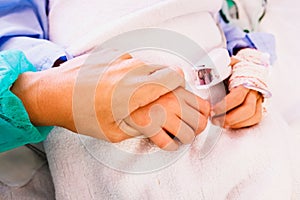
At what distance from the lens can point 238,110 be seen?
2.12ft

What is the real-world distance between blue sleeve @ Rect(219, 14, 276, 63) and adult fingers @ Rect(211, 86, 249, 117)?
0.21m

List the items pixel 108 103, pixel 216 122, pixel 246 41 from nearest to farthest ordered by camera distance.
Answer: pixel 108 103
pixel 216 122
pixel 246 41

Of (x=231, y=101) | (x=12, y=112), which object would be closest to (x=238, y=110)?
(x=231, y=101)

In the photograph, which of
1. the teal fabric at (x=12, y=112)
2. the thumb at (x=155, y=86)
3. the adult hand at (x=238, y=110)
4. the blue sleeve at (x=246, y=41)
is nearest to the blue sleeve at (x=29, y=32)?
the teal fabric at (x=12, y=112)

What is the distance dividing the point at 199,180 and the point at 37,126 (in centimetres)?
27

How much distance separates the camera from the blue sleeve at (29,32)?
2.11 ft

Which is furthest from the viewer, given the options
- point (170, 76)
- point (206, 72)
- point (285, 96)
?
point (285, 96)

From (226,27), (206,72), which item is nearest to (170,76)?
(206,72)

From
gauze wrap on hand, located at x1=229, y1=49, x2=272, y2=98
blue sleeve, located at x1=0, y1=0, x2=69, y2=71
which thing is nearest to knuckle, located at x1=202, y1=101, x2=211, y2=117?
gauze wrap on hand, located at x1=229, y1=49, x2=272, y2=98

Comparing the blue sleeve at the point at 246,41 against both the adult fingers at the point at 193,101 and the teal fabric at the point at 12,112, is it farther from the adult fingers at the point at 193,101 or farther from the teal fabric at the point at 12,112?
the teal fabric at the point at 12,112

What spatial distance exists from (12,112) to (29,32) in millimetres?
234

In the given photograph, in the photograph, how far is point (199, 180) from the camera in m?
0.59

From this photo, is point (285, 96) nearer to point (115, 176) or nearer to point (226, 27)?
point (226, 27)

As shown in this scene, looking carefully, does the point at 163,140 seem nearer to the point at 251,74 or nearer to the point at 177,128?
the point at 177,128
